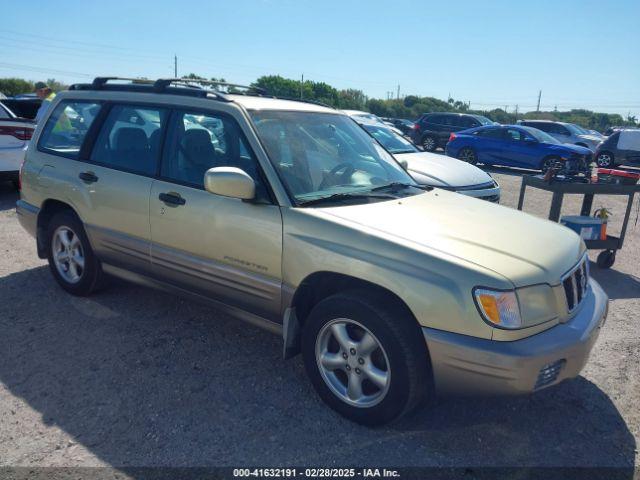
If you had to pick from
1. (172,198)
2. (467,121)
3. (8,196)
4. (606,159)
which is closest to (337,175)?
(172,198)

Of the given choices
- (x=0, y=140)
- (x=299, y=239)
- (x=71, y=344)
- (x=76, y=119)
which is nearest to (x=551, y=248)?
(x=299, y=239)

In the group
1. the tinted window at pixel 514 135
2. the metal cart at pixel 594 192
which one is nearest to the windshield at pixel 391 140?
the metal cart at pixel 594 192

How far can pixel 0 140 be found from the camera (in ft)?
27.2

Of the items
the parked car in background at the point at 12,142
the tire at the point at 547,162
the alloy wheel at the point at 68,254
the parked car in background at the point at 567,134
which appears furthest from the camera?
the parked car in background at the point at 567,134

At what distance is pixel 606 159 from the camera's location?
18781mm

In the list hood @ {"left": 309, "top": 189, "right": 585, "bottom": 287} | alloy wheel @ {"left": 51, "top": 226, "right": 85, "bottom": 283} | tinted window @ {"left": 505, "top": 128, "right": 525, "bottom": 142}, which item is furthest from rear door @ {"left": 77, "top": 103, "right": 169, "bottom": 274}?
tinted window @ {"left": 505, "top": 128, "right": 525, "bottom": 142}

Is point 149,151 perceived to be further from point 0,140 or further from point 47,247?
point 0,140

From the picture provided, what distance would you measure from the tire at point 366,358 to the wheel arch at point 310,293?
85 millimetres

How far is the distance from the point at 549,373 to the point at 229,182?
6.62ft

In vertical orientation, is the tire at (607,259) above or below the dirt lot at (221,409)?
above

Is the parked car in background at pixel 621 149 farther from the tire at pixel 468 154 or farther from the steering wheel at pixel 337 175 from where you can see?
the steering wheel at pixel 337 175

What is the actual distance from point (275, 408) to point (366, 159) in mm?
1889

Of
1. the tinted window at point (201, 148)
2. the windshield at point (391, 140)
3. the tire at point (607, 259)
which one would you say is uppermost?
the tinted window at point (201, 148)

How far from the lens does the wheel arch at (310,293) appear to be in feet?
9.86
